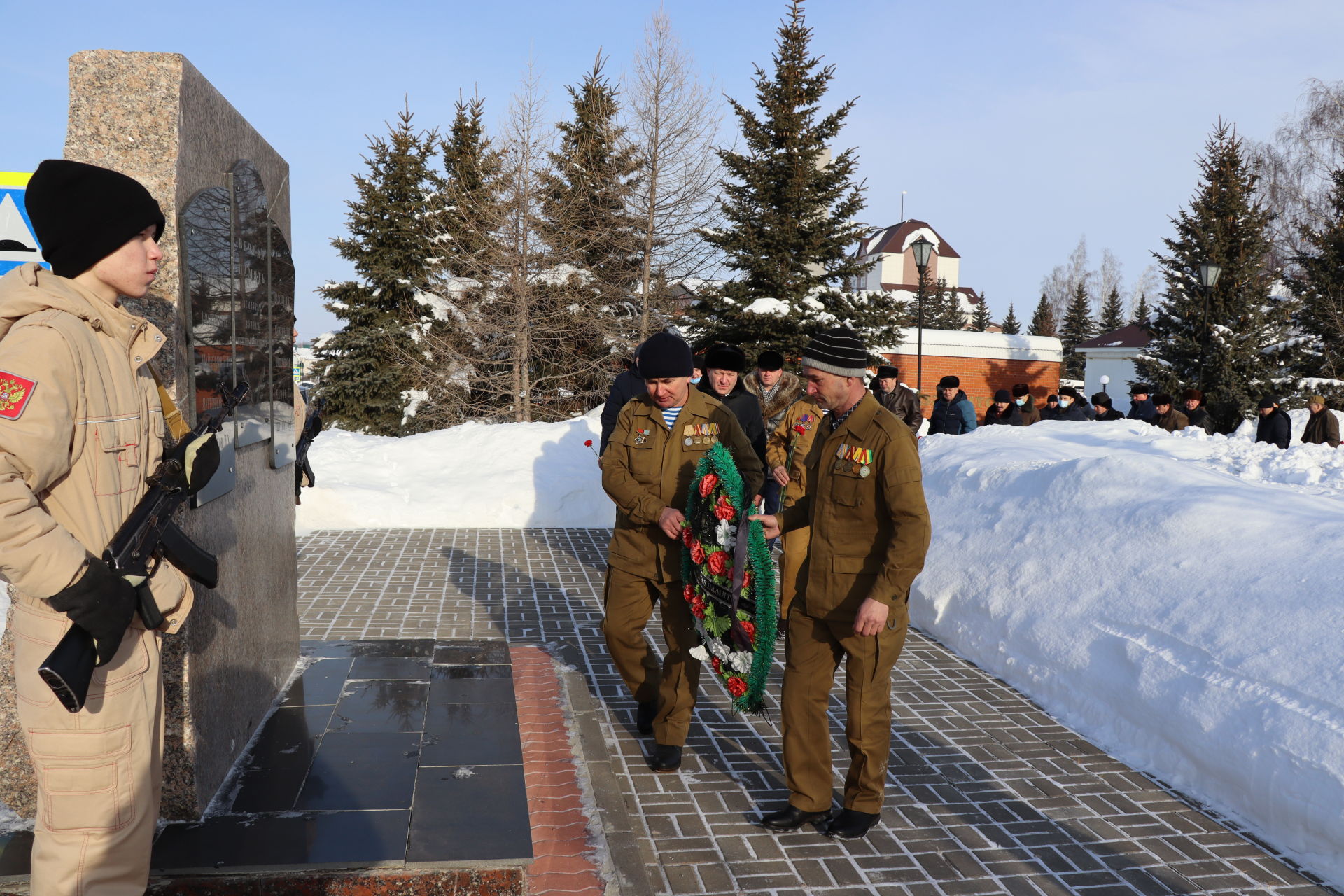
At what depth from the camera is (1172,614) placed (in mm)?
5543

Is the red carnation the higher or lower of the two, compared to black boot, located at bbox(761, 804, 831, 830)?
higher

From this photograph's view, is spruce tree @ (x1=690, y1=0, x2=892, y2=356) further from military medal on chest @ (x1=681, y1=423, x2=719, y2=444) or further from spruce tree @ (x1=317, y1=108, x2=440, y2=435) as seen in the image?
military medal on chest @ (x1=681, y1=423, x2=719, y2=444)

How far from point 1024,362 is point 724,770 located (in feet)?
124

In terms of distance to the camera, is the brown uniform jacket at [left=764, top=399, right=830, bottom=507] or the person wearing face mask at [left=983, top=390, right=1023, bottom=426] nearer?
the brown uniform jacket at [left=764, top=399, right=830, bottom=507]

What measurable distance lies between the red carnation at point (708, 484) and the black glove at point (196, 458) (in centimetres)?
242

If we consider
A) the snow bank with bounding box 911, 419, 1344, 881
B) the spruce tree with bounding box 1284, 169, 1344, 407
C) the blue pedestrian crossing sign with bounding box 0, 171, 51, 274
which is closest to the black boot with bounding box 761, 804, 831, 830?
the snow bank with bounding box 911, 419, 1344, 881

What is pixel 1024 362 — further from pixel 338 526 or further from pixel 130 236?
pixel 130 236

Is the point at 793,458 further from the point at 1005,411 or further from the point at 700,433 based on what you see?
the point at 1005,411

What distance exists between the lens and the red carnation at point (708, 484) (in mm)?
4676

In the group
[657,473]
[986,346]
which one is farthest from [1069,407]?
[986,346]

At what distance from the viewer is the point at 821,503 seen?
4184 millimetres

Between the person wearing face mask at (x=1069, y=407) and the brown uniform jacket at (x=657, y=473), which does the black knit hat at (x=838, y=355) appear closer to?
the brown uniform jacket at (x=657, y=473)

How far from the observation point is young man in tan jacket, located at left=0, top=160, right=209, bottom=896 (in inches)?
89.9

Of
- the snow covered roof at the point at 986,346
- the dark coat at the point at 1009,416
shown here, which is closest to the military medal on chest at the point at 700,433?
the dark coat at the point at 1009,416
